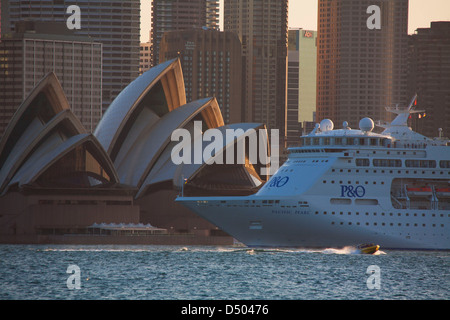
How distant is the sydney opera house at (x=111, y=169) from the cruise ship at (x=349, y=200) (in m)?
28.1

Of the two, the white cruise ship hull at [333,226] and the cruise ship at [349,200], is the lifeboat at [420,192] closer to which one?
the cruise ship at [349,200]

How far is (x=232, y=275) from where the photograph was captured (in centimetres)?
5791

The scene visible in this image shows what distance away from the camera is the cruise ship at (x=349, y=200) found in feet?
221

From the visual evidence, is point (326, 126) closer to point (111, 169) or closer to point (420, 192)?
point (420, 192)

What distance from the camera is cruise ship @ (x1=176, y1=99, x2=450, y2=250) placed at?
221 feet

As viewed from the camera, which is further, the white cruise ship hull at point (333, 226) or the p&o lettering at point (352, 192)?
the p&o lettering at point (352, 192)

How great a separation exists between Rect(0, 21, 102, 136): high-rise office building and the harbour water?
97.3 m

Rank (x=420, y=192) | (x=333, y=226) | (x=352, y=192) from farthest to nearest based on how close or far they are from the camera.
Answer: (x=420, y=192) < (x=352, y=192) < (x=333, y=226)

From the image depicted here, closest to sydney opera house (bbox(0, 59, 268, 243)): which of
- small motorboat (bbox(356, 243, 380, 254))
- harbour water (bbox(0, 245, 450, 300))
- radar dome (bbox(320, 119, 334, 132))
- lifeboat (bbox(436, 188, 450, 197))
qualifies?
harbour water (bbox(0, 245, 450, 300))

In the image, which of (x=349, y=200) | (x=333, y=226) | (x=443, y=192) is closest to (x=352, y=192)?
(x=349, y=200)

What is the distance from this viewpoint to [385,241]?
67.7 m

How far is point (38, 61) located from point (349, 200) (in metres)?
109

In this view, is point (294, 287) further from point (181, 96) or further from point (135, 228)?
point (181, 96)

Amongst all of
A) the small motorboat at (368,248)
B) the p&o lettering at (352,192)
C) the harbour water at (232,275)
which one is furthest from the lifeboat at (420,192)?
the small motorboat at (368,248)
